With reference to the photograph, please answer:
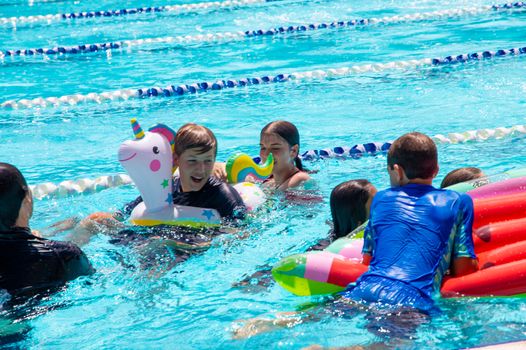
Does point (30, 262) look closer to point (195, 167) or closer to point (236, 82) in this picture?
point (195, 167)

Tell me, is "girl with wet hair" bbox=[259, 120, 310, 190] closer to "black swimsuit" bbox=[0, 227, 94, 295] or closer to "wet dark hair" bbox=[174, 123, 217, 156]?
"wet dark hair" bbox=[174, 123, 217, 156]

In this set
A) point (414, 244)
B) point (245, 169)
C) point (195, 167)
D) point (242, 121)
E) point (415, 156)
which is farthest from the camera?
point (242, 121)

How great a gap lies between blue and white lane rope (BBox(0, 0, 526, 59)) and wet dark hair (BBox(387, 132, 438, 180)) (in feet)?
32.8

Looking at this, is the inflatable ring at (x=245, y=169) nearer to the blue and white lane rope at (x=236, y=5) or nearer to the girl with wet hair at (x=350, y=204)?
the girl with wet hair at (x=350, y=204)

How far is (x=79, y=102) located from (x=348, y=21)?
591 centimetres

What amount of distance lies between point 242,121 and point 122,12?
8.73 metres

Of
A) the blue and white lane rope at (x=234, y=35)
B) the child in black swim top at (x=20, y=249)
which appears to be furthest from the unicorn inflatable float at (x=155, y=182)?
the blue and white lane rope at (x=234, y=35)

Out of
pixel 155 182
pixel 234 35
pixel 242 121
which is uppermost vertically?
pixel 234 35

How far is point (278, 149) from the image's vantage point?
20.5 ft

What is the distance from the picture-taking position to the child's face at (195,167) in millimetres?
5316

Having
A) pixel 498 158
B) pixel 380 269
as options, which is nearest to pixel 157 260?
pixel 380 269

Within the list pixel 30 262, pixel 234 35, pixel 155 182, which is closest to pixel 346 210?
pixel 155 182

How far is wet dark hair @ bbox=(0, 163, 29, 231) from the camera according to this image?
14.1 ft

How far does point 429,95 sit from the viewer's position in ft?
32.0
